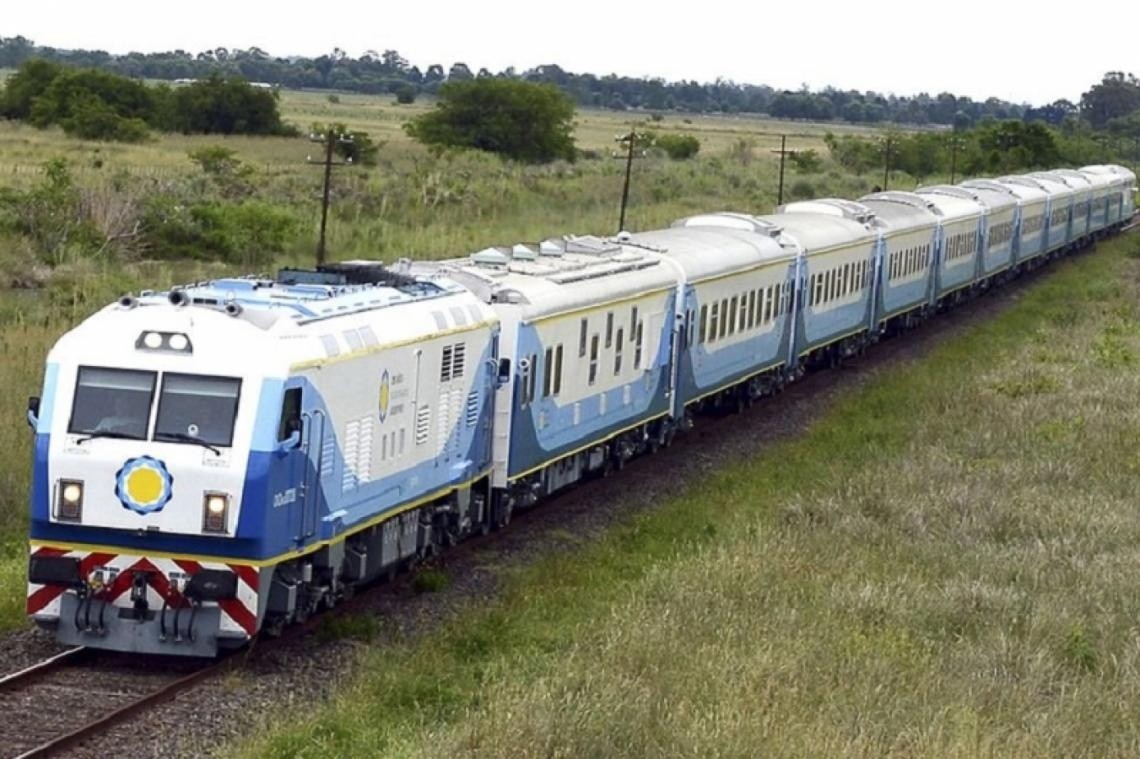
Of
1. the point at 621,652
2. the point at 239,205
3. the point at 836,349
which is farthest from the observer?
the point at 239,205

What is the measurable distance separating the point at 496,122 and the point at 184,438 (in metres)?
81.1

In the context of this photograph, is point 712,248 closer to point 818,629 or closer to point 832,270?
point 832,270

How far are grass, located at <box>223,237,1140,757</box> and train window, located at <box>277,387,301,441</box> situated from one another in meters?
2.01

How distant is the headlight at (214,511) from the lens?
14.7 metres

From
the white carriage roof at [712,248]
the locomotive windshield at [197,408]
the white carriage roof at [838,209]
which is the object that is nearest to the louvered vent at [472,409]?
the locomotive windshield at [197,408]

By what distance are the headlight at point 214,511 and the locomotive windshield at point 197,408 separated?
41 cm

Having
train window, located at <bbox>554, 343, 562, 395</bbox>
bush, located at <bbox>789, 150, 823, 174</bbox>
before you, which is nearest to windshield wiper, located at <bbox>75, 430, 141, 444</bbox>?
train window, located at <bbox>554, 343, 562, 395</bbox>

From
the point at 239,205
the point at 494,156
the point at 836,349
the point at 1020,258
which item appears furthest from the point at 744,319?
the point at 494,156

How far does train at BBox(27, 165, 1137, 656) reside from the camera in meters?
14.8

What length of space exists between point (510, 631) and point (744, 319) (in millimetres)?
14879

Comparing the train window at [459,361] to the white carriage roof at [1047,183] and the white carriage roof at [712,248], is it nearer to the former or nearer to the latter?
the white carriage roof at [712,248]

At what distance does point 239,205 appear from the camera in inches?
2071

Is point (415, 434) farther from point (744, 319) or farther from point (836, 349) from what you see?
point (836, 349)

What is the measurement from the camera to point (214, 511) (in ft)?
48.3
